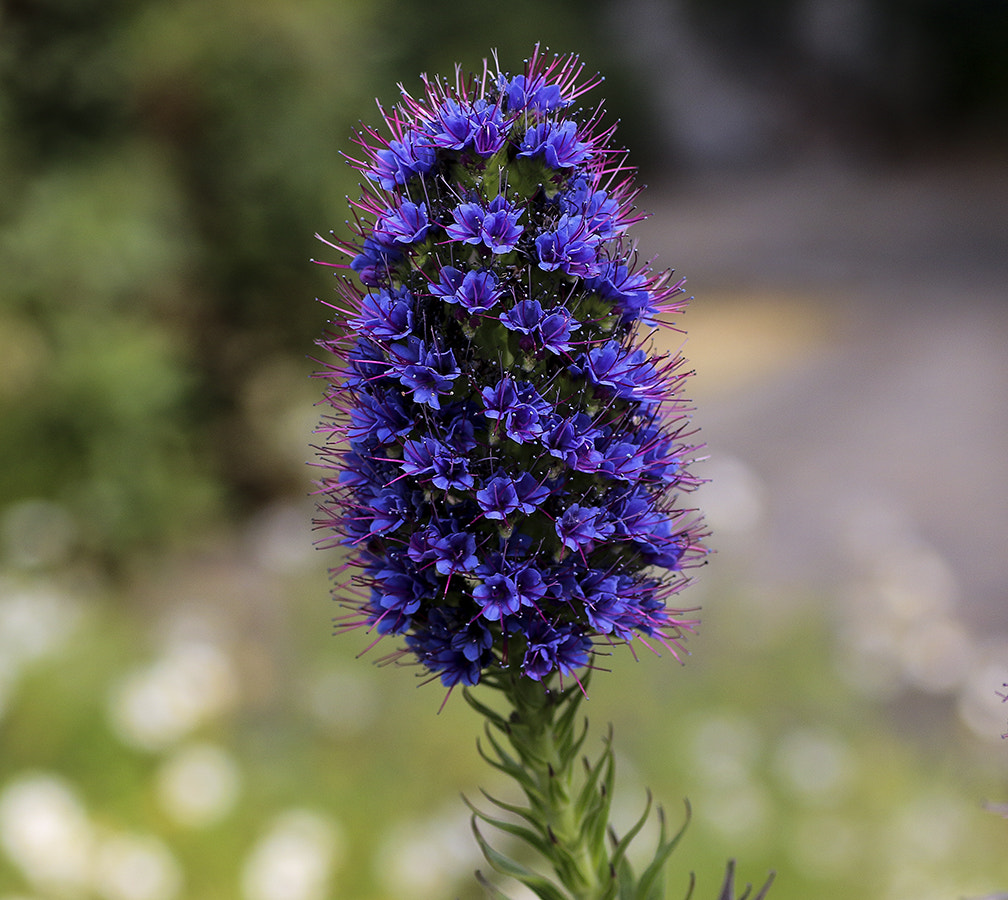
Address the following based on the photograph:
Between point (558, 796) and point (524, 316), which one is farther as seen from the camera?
point (558, 796)

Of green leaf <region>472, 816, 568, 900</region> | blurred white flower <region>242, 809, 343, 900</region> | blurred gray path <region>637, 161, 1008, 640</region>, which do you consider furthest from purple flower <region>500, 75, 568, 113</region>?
blurred gray path <region>637, 161, 1008, 640</region>

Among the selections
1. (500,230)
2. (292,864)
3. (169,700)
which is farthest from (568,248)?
(169,700)

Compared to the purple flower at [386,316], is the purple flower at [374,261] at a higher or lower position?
higher

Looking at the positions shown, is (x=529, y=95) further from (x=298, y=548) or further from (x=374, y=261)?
(x=298, y=548)

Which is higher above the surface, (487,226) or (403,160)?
(403,160)

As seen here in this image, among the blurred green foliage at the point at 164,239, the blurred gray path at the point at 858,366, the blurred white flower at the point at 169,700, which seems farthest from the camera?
the blurred gray path at the point at 858,366

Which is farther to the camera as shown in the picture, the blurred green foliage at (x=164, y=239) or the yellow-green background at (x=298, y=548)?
the blurred green foliage at (x=164, y=239)

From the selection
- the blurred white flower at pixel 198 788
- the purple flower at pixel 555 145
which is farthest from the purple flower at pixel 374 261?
the blurred white flower at pixel 198 788

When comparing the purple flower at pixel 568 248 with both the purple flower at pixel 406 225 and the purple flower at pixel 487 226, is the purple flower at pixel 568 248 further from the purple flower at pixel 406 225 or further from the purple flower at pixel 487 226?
the purple flower at pixel 406 225

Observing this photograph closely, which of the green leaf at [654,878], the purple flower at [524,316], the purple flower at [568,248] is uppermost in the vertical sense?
the purple flower at [568,248]

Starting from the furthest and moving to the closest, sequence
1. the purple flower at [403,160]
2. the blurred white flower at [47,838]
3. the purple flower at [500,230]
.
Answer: the blurred white flower at [47,838] → the purple flower at [403,160] → the purple flower at [500,230]
